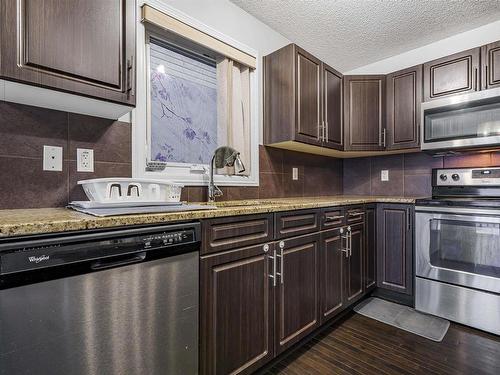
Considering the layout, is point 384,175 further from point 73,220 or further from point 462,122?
point 73,220

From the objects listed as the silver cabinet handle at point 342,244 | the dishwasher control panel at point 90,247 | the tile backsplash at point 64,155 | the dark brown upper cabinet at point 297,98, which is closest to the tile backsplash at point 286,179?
the tile backsplash at point 64,155

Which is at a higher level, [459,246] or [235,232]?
[235,232]

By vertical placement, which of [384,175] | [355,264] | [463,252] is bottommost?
[355,264]

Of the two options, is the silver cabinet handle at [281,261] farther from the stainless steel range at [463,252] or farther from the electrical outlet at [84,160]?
the stainless steel range at [463,252]

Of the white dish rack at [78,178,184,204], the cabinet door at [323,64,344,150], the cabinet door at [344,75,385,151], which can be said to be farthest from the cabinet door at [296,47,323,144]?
the white dish rack at [78,178,184,204]

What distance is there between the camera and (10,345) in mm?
756

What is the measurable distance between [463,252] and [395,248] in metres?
0.48

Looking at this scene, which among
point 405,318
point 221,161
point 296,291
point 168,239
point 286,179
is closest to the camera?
point 168,239

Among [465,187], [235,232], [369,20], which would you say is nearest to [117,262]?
[235,232]

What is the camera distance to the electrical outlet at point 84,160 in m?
1.40

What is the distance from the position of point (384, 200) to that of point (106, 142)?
2.22 meters

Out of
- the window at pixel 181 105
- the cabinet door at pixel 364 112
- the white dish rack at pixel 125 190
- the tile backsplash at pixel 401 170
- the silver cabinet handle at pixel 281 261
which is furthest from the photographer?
the cabinet door at pixel 364 112

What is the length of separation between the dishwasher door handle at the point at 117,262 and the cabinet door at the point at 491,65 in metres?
2.79

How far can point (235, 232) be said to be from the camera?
132cm
